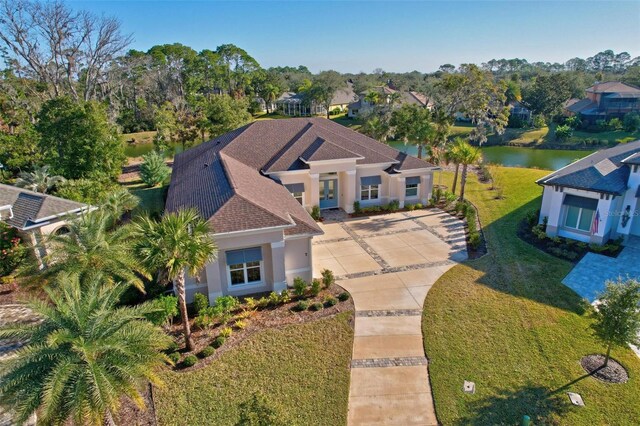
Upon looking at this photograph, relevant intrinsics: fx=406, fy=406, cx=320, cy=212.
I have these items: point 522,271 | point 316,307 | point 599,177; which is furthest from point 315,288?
point 599,177

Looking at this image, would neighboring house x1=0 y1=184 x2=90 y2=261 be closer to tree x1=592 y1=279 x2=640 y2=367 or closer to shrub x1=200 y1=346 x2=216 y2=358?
shrub x1=200 y1=346 x2=216 y2=358

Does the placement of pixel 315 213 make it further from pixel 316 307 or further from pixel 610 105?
pixel 610 105

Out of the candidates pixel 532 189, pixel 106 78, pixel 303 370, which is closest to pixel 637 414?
pixel 303 370

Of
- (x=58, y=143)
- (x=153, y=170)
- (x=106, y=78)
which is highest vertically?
(x=106, y=78)

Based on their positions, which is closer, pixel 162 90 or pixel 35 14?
pixel 35 14

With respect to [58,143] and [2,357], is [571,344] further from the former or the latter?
[58,143]

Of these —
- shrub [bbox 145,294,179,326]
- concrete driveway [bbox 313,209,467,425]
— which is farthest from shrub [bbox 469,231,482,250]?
shrub [bbox 145,294,179,326]
